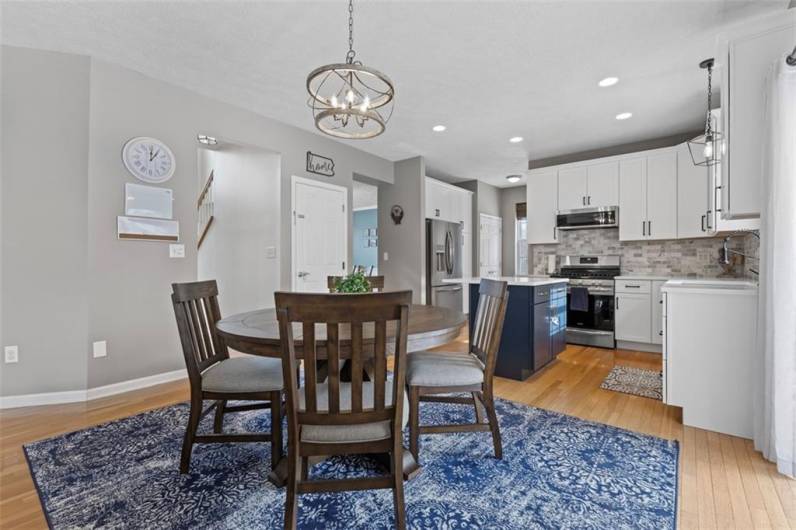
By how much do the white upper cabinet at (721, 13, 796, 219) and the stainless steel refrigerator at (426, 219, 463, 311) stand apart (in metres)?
3.50

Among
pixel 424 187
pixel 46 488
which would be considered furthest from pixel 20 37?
pixel 424 187

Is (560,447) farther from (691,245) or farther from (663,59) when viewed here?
(691,245)

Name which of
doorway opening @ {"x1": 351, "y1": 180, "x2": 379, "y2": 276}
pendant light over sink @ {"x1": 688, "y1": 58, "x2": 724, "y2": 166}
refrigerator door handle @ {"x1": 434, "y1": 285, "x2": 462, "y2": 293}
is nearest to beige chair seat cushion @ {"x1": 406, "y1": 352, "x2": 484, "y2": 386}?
pendant light over sink @ {"x1": 688, "y1": 58, "x2": 724, "y2": 166}

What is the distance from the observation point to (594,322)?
4445 millimetres

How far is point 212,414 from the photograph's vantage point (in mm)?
2490

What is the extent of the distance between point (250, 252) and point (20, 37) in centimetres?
248

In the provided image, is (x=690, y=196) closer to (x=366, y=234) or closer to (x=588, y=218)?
(x=588, y=218)

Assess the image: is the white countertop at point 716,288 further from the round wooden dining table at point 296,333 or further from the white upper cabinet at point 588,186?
the white upper cabinet at point 588,186

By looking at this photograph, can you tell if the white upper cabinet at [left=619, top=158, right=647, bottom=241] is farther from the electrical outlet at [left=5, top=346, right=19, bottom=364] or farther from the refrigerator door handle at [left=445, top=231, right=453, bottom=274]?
the electrical outlet at [left=5, top=346, right=19, bottom=364]

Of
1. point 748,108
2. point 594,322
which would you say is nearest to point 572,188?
point 594,322

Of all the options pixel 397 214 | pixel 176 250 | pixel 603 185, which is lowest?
pixel 176 250

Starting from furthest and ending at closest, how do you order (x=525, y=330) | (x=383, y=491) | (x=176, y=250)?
(x=176, y=250) → (x=525, y=330) → (x=383, y=491)

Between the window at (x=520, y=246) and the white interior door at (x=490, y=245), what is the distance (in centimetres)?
30

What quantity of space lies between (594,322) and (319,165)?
152 inches
